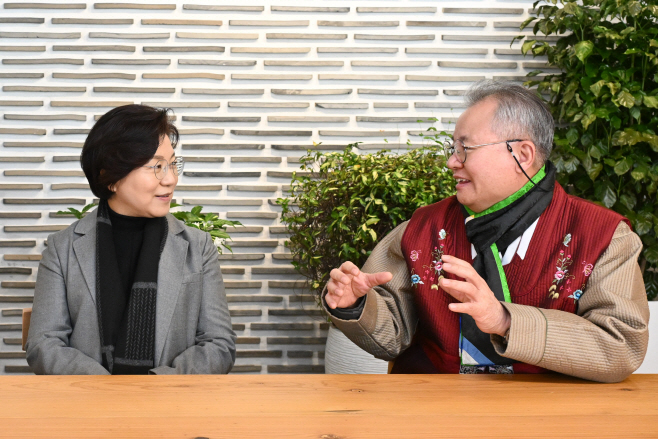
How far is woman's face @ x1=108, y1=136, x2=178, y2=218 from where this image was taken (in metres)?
2.00

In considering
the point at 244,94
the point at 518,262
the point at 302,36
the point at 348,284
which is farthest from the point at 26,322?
the point at 302,36

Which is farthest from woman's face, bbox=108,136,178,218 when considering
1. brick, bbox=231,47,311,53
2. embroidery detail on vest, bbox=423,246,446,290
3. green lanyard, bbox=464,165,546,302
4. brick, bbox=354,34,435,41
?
brick, bbox=354,34,435,41

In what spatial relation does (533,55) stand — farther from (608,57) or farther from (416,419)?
(416,419)

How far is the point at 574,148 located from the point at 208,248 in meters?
2.07

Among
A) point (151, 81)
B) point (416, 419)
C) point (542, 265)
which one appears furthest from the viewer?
point (151, 81)

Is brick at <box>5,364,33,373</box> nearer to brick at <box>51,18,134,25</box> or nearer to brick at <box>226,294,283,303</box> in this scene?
brick at <box>226,294,283,303</box>

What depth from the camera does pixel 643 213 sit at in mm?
3225

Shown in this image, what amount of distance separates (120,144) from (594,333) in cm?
147

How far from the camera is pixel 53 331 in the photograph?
1880 mm

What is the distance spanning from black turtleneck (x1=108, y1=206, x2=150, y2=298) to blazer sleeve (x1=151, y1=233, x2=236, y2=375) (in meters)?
0.22

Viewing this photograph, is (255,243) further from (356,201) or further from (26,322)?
(26,322)

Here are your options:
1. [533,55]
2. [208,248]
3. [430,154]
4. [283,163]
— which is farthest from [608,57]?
[208,248]

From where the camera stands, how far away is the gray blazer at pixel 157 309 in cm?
187

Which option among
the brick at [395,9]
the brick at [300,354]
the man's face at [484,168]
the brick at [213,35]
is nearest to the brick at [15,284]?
the brick at [300,354]
